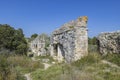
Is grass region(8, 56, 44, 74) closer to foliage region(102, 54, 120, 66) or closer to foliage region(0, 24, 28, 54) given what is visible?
foliage region(102, 54, 120, 66)

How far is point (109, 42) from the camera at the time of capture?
11.3 m

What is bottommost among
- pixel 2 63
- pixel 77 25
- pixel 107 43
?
pixel 2 63

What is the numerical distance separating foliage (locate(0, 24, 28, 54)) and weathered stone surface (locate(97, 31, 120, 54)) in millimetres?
12103

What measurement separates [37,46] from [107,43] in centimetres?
1842

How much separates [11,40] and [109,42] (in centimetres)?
1376

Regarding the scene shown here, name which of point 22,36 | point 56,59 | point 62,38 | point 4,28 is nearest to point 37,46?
point 22,36

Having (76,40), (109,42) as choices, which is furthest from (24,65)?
(109,42)

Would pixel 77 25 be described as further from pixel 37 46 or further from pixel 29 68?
pixel 37 46

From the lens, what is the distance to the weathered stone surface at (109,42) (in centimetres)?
1073

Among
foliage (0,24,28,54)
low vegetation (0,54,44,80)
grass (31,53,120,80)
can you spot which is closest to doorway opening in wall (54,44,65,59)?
low vegetation (0,54,44,80)

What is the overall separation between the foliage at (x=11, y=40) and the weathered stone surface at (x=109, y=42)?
12.1 meters

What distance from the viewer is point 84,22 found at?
12.4 m

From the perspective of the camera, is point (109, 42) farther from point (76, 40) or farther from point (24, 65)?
point (24, 65)

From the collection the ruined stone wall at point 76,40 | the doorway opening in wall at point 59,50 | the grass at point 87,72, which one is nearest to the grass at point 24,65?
the grass at point 87,72
